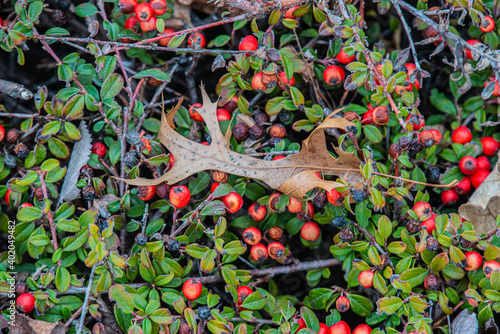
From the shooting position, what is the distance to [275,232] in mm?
2998

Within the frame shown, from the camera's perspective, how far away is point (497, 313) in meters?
2.94

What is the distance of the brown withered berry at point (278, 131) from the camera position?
3.11m

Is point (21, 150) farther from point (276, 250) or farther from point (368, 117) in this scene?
point (368, 117)

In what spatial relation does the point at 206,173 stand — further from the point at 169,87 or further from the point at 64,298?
the point at 64,298

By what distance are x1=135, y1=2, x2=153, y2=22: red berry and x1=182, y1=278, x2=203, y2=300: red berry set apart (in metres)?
1.89

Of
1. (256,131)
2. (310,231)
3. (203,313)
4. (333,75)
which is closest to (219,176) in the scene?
(256,131)

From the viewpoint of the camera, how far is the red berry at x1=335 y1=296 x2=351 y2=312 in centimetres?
283

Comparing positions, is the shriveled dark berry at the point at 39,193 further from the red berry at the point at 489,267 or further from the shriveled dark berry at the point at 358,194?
the red berry at the point at 489,267

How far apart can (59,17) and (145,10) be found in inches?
29.4

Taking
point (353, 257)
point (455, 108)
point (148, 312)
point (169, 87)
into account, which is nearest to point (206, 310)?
point (148, 312)

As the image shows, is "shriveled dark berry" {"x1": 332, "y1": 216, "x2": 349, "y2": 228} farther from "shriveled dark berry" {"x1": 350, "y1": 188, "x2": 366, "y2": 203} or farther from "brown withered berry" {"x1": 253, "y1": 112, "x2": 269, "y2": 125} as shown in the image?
"brown withered berry" {"x1": 253, "y1": 112, "x2": 269, "y2": 125}

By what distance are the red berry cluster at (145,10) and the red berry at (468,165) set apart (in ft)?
8.08

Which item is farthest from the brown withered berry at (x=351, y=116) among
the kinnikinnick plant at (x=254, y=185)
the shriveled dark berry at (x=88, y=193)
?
the shriveled dark berry at (x=88, y=193)

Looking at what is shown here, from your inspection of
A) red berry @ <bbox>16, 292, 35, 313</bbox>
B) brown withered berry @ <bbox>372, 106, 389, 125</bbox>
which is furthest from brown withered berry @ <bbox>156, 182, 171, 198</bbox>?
brown withered berry @ <bbox>372, 106, 389, 125</bbox>
